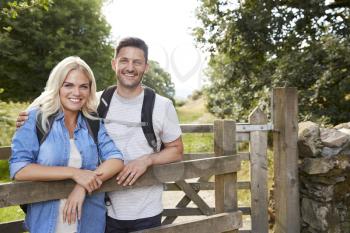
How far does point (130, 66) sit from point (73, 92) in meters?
0.48

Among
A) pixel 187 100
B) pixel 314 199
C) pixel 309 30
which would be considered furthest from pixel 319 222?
pixel 187 100

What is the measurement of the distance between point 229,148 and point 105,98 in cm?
114

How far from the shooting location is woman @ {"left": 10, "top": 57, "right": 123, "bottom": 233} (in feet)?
6.98

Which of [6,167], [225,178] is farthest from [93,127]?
[6,167]

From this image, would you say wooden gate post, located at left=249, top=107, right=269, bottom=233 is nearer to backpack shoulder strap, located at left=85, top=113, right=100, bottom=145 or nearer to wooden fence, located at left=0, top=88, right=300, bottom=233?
wooden fence, located at left=0, top=88, right=300, bottom=233

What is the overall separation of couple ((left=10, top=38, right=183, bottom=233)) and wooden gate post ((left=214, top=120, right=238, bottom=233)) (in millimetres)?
604

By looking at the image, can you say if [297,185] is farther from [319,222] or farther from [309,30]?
[309,30]

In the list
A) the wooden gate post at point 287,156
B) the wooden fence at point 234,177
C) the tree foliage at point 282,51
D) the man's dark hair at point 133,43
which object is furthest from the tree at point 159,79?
the man's dark hair at point 133,43

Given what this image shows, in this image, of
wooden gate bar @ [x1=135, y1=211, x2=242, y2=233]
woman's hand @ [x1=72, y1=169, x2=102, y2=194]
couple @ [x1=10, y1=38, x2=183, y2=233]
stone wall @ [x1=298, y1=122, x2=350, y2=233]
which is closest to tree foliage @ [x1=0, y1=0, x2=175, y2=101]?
stone wall @ [x1=298, y1=122, x2=350, y2=233]

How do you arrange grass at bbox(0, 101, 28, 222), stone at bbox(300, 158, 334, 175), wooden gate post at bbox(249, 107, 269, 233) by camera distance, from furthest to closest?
grass at bbox(0, 101, 28, 222)
wooden gate post at bbox(249, 107, 269, 233)
stone at bbox(300, 158, 334, 175)

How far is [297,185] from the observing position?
4285 mm

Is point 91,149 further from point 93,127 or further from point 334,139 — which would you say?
point 334,139

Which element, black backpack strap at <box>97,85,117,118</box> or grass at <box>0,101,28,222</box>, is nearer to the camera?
black backpack strap at <box>97,85,117,118</box>

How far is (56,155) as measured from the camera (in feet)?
7.18
